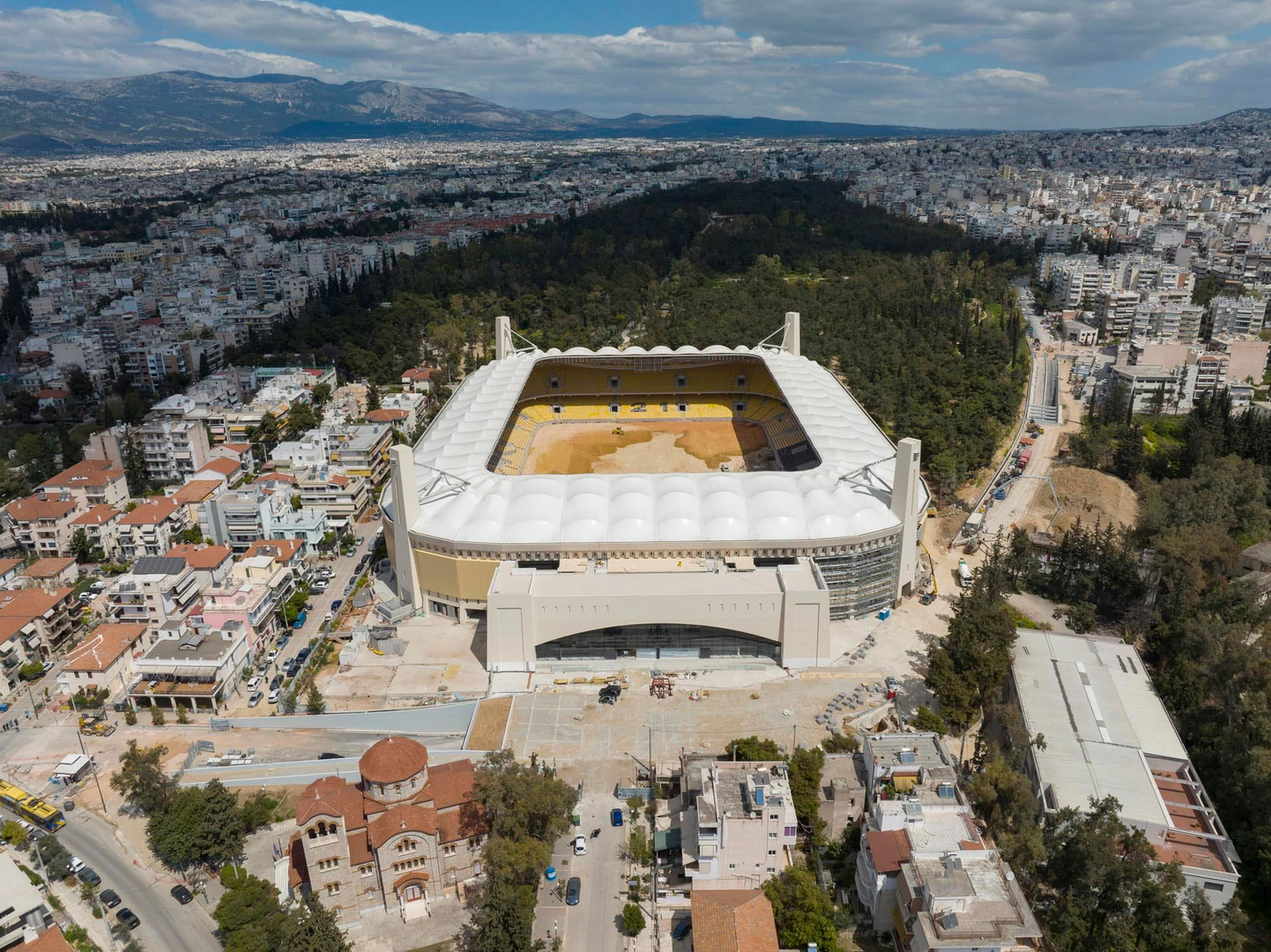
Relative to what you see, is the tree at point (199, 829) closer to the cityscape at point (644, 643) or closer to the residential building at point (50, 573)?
the cityscape at point (644, 643)

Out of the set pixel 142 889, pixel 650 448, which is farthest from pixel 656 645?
pixel 650 448

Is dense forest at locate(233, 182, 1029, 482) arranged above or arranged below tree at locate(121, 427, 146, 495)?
above

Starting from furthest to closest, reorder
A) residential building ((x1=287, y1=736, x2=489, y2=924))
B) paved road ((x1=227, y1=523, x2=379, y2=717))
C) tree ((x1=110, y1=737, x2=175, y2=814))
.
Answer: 1. paved road ((x1=227, y1=523, x2=379, y2=717))
2. tree ((x1=110, y1=737, x2=175, y2=814))
3. residential building ((x1=287, y1=736, x2=489, y2=924))

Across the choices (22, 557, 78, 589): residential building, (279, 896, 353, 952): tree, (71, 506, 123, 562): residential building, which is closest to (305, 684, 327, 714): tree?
(279, 896, 353, 952): tree

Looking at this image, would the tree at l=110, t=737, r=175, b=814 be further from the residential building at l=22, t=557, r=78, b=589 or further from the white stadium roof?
the residential building at l=22, t=557, r=78, b=589

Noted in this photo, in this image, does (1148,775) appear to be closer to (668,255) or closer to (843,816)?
(843,816)

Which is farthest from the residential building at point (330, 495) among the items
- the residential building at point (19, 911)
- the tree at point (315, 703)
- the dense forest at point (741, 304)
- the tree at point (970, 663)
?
the tree at point (970, 663)
